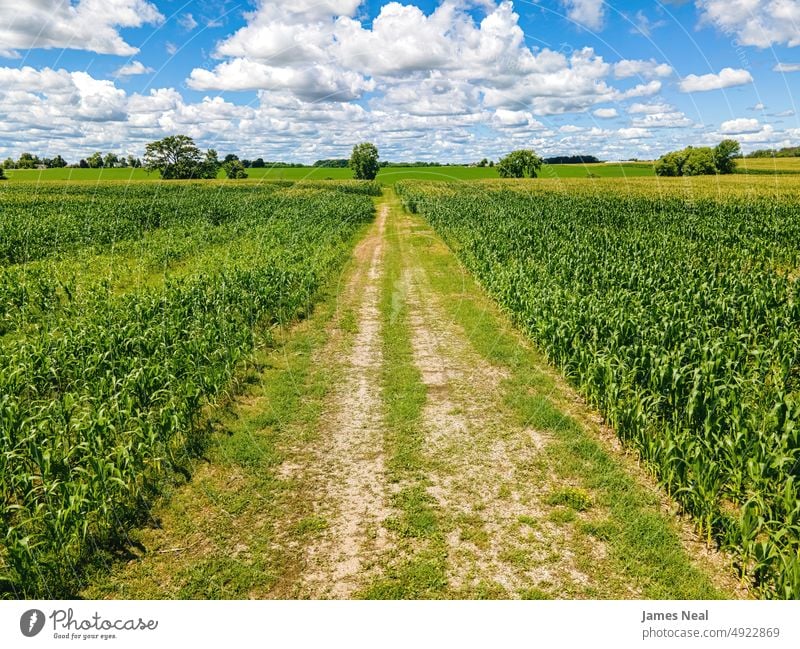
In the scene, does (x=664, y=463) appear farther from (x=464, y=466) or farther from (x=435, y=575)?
(x=435, y=575)

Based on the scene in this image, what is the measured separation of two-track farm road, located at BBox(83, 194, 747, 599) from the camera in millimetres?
6031

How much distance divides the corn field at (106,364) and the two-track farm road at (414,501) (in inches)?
26.3

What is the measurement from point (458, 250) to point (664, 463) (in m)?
21.7

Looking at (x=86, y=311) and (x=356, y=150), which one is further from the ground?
(x=356, y=150)

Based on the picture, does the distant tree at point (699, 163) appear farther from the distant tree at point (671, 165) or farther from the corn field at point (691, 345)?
the corn field at point (691, 345)

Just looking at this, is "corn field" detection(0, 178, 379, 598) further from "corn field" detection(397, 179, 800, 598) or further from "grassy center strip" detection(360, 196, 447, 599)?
"corn field" detection(397, 179, 800, 598)

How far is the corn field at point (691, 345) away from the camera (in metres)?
6.48

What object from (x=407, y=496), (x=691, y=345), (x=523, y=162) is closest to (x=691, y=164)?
(x=523, y=162)

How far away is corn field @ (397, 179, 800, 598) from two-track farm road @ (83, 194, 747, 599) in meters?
0.58

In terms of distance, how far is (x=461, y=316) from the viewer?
17.5 m

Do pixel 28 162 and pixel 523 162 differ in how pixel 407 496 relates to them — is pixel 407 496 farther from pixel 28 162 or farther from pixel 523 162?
pixel 28 162

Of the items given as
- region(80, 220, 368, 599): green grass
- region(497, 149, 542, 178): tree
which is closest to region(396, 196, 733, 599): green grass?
region(80, 220, 368, 599): green grass

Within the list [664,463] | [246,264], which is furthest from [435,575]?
[246,264]

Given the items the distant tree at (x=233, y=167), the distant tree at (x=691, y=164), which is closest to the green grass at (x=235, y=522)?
the distant tree at (x=233, y=167)
